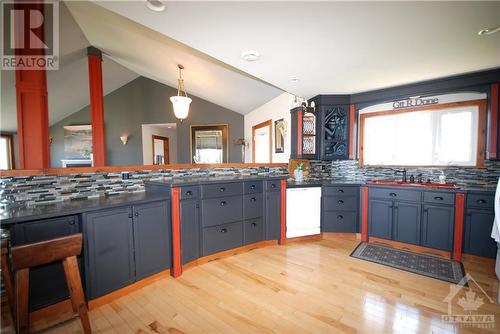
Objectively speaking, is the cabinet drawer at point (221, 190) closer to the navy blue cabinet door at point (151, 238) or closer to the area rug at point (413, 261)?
the navy blue cabinet door at point (151, 238)

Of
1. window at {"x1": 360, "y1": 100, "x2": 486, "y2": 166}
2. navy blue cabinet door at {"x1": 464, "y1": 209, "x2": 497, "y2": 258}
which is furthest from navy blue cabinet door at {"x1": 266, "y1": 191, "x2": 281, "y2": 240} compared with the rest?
navy blue cabinet door at {"x1": 464, "y1": 209, "x2": 497, "y2": 258}

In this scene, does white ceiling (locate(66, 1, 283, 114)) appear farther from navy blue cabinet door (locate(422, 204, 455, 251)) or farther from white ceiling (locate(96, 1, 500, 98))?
navy blue cabinet door (locate(422, 204, 455, 251))

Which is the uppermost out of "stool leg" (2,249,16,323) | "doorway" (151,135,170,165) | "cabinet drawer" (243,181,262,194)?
"doorway" (151,135,170,165)

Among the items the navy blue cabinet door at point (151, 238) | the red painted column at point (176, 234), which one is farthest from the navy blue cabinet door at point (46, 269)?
the red painted column at point (176, 234)

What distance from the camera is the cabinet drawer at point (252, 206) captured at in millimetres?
2722

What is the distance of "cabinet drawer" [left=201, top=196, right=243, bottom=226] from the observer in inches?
95.0

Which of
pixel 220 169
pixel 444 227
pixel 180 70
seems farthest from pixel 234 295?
pixel 180 70

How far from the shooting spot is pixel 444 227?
2.56 meters

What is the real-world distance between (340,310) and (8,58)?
5305mm

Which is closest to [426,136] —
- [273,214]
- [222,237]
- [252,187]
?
[273,214]

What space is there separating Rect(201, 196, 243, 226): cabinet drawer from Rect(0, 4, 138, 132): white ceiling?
3.72 m

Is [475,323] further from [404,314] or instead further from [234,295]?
[234,295]

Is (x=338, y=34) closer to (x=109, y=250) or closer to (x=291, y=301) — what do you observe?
(x=291, y=301)

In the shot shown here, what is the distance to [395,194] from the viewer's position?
2842 millimetres
